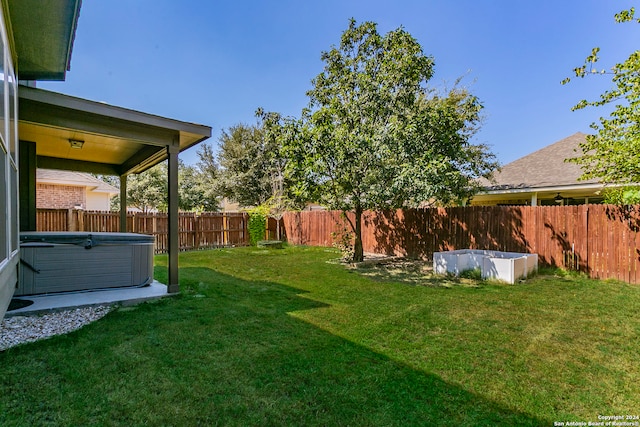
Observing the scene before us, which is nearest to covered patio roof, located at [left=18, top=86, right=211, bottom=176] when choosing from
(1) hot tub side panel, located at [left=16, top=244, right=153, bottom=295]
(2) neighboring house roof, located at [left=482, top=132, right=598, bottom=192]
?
(1) hot tub side panel, located at [left=16, top=244, right=153, bottom=295]

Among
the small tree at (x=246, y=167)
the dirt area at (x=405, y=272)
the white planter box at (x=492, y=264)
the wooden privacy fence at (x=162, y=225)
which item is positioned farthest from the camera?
the small tree at (x=246, y=167)

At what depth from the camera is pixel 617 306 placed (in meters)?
4.80

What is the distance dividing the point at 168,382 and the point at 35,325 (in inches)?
93.0

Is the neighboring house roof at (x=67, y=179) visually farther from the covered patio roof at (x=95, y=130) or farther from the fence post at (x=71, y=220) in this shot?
the covered patio roof at (x=95, y=130)

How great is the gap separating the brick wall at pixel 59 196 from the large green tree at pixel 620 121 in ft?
56.6

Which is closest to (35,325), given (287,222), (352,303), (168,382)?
(168,382)

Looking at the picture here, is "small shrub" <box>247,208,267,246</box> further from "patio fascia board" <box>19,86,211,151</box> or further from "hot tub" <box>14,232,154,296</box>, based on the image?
"patio fascia board" <box>19,86,211,151</box>

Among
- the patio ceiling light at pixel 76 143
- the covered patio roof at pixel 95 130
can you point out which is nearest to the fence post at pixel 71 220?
the covered patio roof at pixel 95 130

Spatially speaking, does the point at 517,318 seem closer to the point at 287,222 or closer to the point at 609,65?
the point at 609,65

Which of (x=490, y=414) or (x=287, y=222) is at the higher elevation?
(x=287, y=222)

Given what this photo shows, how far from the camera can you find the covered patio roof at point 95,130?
4.11 meters

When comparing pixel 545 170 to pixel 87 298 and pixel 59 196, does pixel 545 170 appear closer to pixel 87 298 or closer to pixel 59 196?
pixel 87 298

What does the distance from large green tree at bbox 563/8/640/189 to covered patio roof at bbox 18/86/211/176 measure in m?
7.87

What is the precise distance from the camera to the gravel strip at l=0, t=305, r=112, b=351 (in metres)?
3.26
